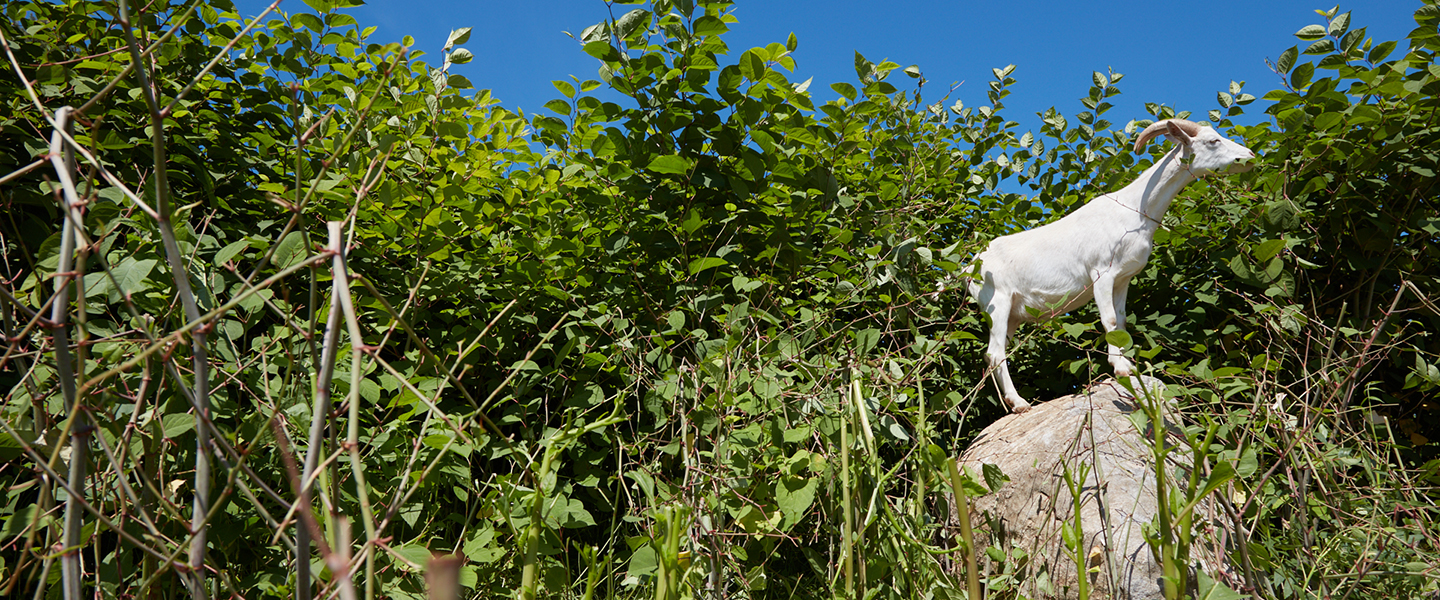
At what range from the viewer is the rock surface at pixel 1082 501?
78.9 inches

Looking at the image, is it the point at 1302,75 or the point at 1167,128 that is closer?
the point at 1167,128

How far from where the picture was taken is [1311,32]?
2.89 metres

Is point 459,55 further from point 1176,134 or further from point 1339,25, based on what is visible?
point 1339,25

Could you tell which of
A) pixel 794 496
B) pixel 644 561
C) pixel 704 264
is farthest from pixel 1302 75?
pixel 644 561

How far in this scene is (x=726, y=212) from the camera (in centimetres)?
263

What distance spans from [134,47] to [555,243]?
172cm

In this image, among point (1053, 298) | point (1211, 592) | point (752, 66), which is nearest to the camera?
point (1211, 592)

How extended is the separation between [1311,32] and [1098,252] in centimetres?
115

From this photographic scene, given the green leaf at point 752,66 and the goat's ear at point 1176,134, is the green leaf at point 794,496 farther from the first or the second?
the goat's ear at point 1176,134

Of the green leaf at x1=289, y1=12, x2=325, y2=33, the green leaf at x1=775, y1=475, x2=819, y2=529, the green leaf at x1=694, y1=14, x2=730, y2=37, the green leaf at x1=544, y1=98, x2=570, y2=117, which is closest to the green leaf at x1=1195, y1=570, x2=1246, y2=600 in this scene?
the green leaf at x1=775, y1=475, x2=819, y2=529

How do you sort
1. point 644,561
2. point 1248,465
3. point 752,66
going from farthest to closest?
point 752,66, point 644,561, point 1248,465

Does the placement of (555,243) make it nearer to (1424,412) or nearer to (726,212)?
(726,212)

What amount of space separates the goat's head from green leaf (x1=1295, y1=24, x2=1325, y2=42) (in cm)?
56

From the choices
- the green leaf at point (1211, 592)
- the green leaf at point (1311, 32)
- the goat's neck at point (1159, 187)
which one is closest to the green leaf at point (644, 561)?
the green leaf at point (1211, 592)
